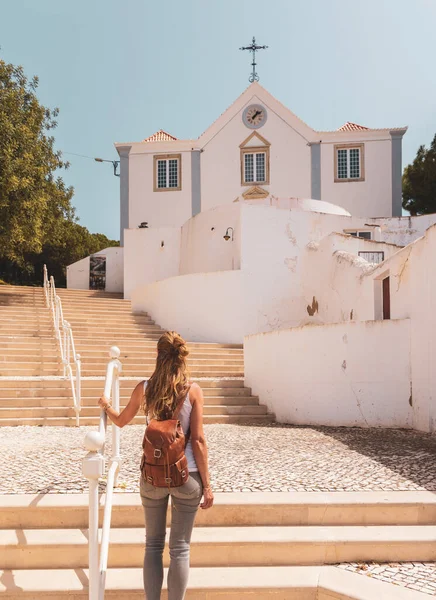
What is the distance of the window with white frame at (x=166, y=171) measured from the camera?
24.0m

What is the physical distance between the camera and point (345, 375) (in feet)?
25.7

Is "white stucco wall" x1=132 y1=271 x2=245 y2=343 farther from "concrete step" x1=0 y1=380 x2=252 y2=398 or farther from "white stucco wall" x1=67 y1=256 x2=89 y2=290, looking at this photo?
"white stucco wall" x1=67 y1=256 x2=89 y2=290

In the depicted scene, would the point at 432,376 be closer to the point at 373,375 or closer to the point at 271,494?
the point at 373,375

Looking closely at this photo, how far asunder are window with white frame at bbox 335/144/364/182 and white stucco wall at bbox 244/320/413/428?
15.7 metres

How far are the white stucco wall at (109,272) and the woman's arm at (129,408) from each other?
18.7 m

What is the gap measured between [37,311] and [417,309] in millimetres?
10051

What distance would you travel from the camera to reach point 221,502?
407 centimetres

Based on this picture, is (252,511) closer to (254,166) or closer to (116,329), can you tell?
(116,329)

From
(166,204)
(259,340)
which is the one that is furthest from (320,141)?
(259,340)

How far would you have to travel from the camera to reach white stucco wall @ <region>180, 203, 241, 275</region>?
1580 cm

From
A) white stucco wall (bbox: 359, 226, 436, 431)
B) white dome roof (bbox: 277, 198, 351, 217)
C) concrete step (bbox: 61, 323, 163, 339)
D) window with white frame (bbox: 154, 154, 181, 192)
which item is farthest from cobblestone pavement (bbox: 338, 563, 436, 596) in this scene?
window with white frame (bbox: 154, 154, 181, 192)

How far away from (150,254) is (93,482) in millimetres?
16897

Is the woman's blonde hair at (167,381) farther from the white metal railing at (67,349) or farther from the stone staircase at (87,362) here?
the stone staircase at (87,362)

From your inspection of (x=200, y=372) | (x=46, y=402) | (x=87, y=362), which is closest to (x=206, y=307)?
(x=200, y=372)
